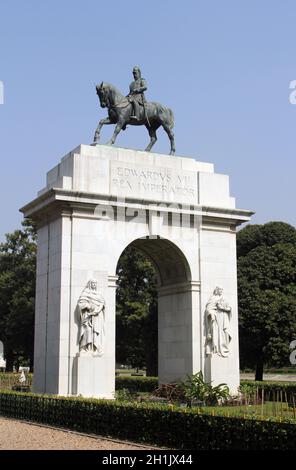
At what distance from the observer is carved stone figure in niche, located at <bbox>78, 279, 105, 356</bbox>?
21.0 m

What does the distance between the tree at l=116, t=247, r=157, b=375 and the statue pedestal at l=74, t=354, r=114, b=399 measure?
22.4 m

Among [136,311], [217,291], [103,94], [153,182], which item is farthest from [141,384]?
[103,94]

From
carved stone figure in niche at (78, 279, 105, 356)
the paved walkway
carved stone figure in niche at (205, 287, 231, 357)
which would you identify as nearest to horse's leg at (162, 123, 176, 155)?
carved stone figure in niche at (205, 287, 231, 357)

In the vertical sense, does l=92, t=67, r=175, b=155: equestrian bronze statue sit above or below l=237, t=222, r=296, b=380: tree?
above

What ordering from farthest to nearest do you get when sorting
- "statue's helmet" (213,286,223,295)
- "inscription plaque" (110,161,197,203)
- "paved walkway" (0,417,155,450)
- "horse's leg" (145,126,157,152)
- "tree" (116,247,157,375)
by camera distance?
"tree" (116,247,157,375)
"horse's leg" (145,126,157,152)
"statue's helmet" (213,286,223,295)
"inscription plaque" (110,161,197,203)
"paved walkway" (0,417,155,450)

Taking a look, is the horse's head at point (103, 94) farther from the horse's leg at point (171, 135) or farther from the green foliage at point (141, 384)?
the green foliage at point (141, 384)

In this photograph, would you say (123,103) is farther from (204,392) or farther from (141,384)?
(141,384)

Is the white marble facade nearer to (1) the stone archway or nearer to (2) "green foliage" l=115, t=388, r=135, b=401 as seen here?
(1) the stone archway

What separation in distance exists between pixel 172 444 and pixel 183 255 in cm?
1008

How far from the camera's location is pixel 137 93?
2384 cm

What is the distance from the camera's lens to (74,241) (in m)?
21.8

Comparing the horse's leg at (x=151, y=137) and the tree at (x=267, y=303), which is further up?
the horse's leg at (x=151, y=137)

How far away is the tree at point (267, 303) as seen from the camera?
39.7m

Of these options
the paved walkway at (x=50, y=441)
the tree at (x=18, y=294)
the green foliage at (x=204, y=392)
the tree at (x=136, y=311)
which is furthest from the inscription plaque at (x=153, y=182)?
the tree at (x=18, y=294)
